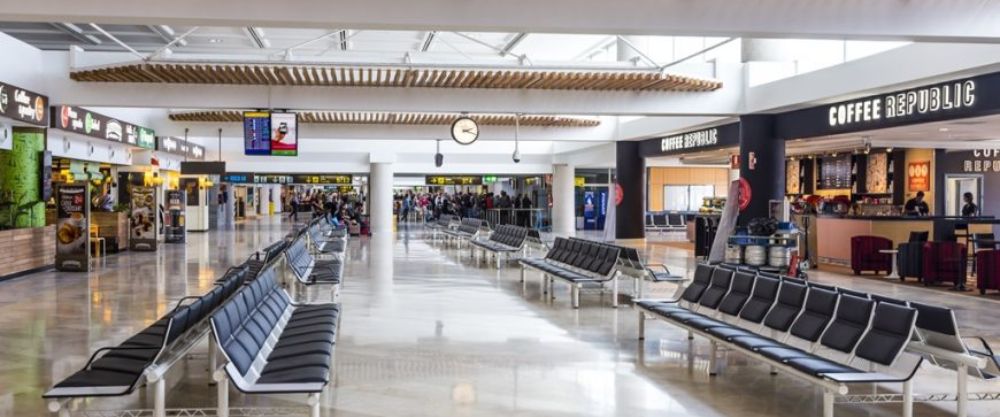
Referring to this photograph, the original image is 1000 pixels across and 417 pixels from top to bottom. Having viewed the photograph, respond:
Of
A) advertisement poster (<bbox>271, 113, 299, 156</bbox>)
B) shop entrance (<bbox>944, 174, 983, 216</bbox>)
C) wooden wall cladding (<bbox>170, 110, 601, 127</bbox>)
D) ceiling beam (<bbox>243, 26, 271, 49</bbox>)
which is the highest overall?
ceiling beam (<bbox>243, 26, 271, 49</bbox>)

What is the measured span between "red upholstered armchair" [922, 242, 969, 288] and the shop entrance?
1035 cm

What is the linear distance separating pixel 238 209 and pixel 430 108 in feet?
109

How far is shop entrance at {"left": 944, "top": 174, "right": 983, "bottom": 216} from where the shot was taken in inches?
894

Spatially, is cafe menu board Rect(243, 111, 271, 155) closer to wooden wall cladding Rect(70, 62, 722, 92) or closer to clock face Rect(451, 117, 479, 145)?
wooden wall cladding Rect(70, 62, 722, 92)

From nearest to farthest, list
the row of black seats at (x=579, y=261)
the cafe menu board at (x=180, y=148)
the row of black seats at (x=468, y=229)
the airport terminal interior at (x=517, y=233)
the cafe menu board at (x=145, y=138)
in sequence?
the airport terminal interior at (x=517, y=233), the row of black seats at (x=579, y=261), the cafe menu board at (x=145, y=138), the row of black seats at (x=468, y=229), the cafe menu board at (x=180, y=148)

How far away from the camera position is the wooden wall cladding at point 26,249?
14.2 meters

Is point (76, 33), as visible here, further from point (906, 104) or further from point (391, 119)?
point (906, 104)

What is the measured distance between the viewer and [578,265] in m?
11.9

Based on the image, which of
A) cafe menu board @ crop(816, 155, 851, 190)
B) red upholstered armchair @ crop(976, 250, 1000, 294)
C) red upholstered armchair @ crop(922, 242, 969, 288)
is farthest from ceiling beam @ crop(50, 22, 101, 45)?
cafe menu board @ crop(816, 155, 851, 190)

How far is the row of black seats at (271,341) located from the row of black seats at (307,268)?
8.55ft

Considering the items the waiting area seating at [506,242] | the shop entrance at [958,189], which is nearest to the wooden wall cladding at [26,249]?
the waiting area seating at [506,242]

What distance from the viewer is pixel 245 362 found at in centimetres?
486

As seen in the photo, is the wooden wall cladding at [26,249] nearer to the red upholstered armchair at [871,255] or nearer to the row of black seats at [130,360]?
the row of black seats at [130,360]

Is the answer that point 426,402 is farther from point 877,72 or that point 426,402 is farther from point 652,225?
point 652,225
